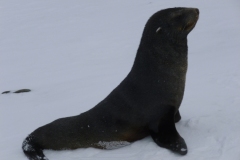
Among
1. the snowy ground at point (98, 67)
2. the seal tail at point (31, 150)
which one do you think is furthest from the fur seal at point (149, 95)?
the snowy ground at point (98, 67)

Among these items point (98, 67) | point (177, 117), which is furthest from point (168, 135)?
point (98, 67)

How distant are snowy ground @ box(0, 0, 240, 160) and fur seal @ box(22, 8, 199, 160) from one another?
0.14 meters

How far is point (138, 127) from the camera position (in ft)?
14.7

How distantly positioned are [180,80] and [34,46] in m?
8.12

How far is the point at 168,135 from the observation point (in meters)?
4.26

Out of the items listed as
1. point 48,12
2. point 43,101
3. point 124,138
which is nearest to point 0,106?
point 43,101

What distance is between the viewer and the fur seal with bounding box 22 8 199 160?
441 cm

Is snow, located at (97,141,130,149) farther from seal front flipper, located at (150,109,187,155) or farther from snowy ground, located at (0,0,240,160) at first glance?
seal front flipper, located at (150,109,187,155)

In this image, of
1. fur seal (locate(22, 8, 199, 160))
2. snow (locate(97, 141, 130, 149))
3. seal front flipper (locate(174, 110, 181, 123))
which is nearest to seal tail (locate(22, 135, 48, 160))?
fur seal (locate(22, 8, 199, 160))

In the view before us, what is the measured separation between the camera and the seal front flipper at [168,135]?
165 inches

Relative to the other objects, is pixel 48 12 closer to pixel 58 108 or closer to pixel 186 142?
pixel 58 108

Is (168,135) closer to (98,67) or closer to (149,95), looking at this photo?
(149,95)

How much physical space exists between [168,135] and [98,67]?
4.76 metres

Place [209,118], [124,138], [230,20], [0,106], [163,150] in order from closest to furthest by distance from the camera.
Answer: [163,150], [124,138], [209,118], [0,106], [230,20]
